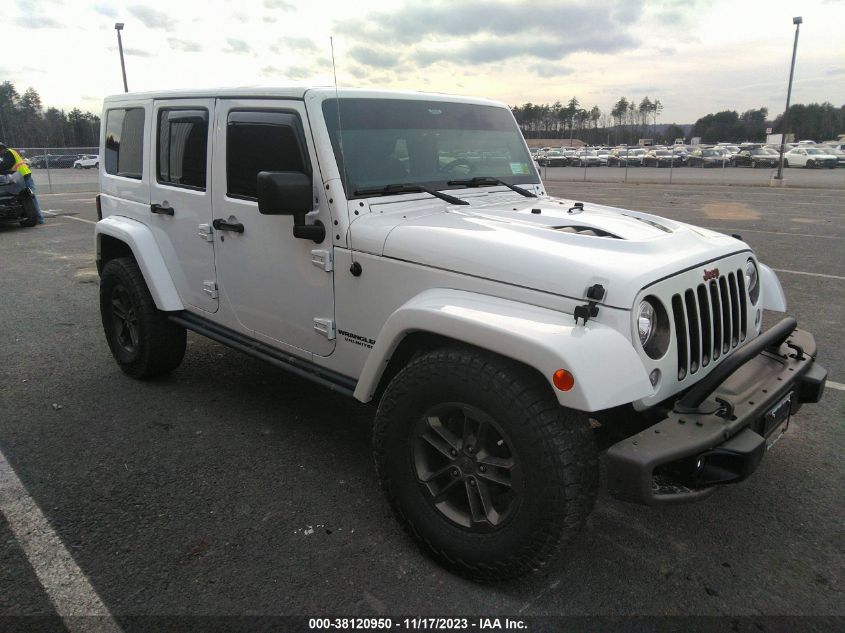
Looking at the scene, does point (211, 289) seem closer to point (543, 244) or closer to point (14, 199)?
point (543, 244)

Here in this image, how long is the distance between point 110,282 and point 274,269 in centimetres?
196

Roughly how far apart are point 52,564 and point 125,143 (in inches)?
120

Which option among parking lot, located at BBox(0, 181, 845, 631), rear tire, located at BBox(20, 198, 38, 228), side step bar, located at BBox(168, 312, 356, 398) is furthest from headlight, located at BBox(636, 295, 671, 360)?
rear tire, located at BBox(20, 198, 38, 228)

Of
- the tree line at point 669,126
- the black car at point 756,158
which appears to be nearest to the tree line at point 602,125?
the tree line at point 669,126

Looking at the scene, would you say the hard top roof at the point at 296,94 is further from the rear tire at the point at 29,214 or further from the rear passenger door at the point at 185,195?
the rear tire at the point at 29,214

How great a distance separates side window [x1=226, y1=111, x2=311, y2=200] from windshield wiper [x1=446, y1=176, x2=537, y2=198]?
2.82 feet

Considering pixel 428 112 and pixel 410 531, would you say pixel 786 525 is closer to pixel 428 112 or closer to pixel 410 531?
pixel 410 531

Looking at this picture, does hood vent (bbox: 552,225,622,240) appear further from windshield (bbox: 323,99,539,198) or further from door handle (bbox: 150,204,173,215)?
door handle (bbox: 150,204,173,215)

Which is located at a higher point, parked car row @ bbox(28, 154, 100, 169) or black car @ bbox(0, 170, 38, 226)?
parked car row @ bbox(28, 154, 100, 169)

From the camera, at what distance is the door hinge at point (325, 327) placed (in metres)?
3.18

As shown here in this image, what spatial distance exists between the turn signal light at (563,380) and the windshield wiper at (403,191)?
1.44 metres

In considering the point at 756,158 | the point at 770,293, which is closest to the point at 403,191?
the point at 770,293

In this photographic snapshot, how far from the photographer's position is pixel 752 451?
2301 mm

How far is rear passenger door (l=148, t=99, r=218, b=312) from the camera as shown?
3.79m
